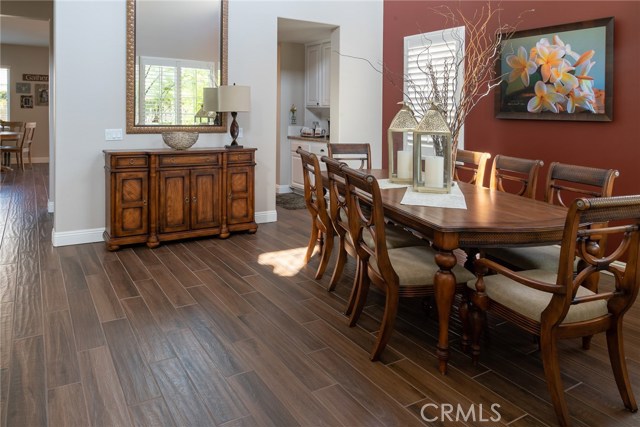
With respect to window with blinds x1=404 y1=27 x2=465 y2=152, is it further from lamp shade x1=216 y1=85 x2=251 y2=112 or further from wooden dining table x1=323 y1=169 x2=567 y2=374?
wooden dining table x1=323 y1=169 x2=567 y2=374

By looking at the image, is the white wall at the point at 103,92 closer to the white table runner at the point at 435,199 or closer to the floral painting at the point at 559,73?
the floral painting at the point at 559,73

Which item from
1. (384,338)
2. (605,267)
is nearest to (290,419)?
(384,338)

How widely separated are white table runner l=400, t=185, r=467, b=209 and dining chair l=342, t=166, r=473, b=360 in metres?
0.28

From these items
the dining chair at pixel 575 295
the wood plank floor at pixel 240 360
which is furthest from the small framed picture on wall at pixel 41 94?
the dining chair at pixel 575 295

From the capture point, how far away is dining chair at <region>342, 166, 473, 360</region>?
2432 millimetres

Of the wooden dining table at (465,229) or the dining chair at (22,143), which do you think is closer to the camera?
the wooden dining table at (465,229)

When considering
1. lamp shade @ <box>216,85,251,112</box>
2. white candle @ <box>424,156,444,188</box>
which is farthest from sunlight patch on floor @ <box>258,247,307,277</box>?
lamp shade @ <box>216,85,251,112</box>

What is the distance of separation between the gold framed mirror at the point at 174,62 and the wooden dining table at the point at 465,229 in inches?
121

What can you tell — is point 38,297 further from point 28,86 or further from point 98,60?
point 28,86

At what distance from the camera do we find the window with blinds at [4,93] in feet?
39.8

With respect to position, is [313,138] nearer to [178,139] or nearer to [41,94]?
[178,139]

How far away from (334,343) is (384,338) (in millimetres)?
346

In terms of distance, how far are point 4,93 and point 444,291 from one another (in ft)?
43.5

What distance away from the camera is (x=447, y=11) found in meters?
5.48
